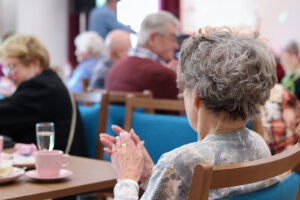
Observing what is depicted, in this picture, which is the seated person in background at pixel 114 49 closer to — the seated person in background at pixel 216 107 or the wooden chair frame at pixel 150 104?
the wooden chair frame at pixel 150 104

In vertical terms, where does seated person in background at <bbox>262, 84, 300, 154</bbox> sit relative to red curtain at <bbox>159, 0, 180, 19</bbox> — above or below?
below

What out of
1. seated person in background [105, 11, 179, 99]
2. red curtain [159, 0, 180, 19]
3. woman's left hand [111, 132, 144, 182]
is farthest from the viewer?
red curtain [159, 0, 180, 19]

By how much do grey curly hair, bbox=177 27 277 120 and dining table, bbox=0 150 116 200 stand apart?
425 mm

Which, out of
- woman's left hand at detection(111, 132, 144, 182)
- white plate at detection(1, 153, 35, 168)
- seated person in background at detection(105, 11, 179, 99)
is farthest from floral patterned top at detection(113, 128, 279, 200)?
seated person in background at detection(105, 11, 179, 99)

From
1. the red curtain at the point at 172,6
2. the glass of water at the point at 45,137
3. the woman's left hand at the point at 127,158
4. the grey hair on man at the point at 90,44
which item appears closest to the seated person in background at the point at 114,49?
the grey hair on man at the point at 90,44

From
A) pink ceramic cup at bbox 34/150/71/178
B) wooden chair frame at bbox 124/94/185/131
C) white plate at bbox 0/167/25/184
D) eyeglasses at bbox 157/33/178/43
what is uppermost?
eyeglasses at bbox 157/33/178/43

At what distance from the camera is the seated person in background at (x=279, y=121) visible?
2.11 metres

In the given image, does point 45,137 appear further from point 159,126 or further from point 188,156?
point 188,156

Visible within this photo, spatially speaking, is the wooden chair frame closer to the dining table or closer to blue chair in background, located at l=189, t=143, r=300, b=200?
the dining table

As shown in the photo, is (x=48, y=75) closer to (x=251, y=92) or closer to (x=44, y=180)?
(x=44, y=180)

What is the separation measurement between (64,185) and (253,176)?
64cm

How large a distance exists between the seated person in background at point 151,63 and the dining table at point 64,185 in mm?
1369

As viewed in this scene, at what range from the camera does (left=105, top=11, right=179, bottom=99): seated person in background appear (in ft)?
9.50

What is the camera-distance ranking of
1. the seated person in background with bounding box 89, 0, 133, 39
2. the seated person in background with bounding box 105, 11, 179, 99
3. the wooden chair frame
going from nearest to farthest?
the wooden chair frame → the seated person in background with bounding box 105, 11, 179, 99 → the seated person in background with bounding box 89, 0, 133, 39
